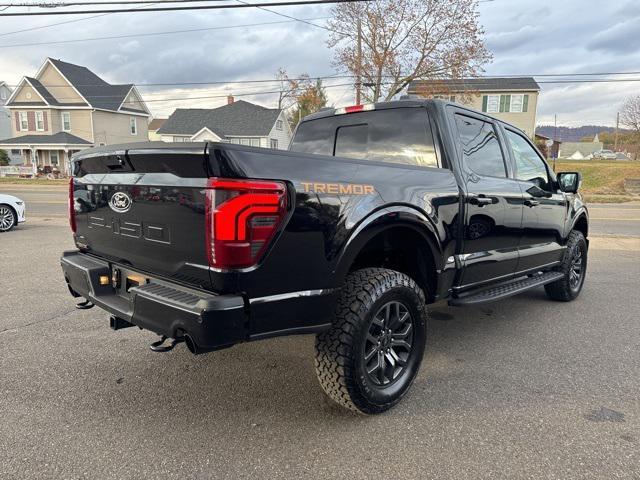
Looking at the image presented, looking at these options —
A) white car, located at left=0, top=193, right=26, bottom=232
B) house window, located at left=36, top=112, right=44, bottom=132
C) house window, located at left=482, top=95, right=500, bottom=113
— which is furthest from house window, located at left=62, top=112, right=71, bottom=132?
house window, located at left=482, top=95, right=500, bottom=113

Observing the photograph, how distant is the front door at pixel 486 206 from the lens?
142 inches

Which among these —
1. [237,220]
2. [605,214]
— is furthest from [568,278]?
[605,214]

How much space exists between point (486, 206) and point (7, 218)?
10590 millimetres

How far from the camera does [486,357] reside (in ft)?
12.4

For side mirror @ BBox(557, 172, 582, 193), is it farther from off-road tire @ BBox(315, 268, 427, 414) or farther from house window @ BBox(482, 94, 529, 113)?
house window @ BBox(482, 94, 529, 113)

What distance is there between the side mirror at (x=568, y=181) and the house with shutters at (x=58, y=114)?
1466 inches

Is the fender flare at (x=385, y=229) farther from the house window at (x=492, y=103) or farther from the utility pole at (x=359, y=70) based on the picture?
the house window at (x=492, y=103)

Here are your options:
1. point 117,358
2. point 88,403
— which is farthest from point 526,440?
point 117,358

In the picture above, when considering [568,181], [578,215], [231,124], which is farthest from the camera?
[231,124]

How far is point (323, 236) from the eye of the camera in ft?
8.19

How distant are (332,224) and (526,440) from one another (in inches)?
63.2

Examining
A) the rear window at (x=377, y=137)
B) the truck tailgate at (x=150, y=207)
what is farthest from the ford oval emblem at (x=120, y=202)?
the rear window at (x=377, y=137)

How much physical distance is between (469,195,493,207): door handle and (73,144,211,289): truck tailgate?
2132mm

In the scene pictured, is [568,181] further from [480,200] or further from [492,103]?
[492,103]
